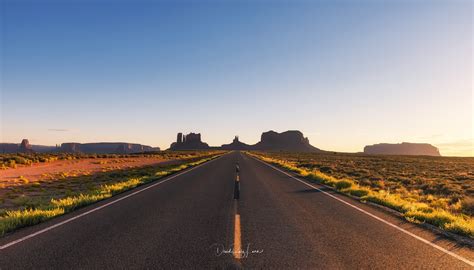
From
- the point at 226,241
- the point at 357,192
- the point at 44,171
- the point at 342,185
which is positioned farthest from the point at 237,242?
the point at 44,171

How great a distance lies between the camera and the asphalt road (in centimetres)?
510

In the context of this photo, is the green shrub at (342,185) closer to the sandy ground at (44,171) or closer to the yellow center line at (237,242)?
the yellow center line at (237,242)

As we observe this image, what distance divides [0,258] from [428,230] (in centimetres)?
875

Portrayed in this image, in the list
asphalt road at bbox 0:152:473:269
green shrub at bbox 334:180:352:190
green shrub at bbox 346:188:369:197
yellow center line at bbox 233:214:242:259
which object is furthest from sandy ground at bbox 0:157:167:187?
green shrub at bbox 346:188:369:197

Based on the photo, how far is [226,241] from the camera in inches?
244

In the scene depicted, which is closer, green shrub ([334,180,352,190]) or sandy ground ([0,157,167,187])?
green shrub ([334,180,352,190])

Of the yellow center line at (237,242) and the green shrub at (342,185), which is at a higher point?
the green shrub at (342,185)

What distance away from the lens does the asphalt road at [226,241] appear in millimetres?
5098

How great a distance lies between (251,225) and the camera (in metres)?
7.61

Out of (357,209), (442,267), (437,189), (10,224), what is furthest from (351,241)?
(437,189)

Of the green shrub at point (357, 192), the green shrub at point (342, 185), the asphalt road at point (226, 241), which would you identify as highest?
the green shrub at point (342, 185)

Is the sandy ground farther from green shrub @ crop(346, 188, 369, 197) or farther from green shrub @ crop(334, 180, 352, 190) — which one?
green shrub @ crop(346, 188, 369, 197)

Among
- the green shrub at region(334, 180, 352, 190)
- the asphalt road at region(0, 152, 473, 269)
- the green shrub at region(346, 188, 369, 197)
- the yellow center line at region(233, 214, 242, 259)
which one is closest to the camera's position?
the asphalt road at region(0, 152, 473, 269)

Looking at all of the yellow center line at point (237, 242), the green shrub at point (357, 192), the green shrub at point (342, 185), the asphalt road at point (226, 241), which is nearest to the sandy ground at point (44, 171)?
the asphalt road at point (226, 241)
